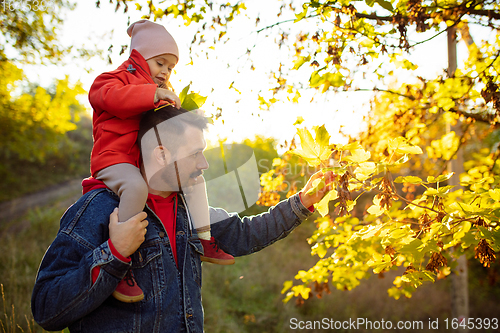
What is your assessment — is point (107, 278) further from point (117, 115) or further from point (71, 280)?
point (117, 115)

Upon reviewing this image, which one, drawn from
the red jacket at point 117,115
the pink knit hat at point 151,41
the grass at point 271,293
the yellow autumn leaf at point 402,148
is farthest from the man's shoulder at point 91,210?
the grass at point 271,293

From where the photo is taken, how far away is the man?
3.37ft

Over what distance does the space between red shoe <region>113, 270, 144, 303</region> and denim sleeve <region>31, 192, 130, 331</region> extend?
39 millimetres

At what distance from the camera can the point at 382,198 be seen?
1455mm

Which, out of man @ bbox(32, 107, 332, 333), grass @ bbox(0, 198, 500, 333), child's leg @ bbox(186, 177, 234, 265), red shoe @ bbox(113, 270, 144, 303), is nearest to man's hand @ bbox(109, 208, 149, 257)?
man @ bbox(32, 107, 332, 333)

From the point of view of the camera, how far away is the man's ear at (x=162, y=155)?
132cm

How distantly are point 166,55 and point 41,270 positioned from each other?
127 centimetres

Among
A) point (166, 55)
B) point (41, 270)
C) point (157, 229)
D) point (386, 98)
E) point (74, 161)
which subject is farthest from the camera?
point (74, 161)

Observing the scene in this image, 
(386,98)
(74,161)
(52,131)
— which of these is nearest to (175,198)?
(386,98)

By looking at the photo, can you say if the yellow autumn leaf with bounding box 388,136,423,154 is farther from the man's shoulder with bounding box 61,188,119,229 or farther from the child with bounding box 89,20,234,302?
the man's shoulder with bounding box 61,188,119,229

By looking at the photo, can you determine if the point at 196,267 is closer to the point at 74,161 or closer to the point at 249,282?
the point at 249,282

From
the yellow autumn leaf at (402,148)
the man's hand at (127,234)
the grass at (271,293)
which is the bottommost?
the grass at (271,293)

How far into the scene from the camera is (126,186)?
3.98 feet

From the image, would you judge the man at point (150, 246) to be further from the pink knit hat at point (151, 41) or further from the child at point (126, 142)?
the pink knit hat at point (151, 41)
